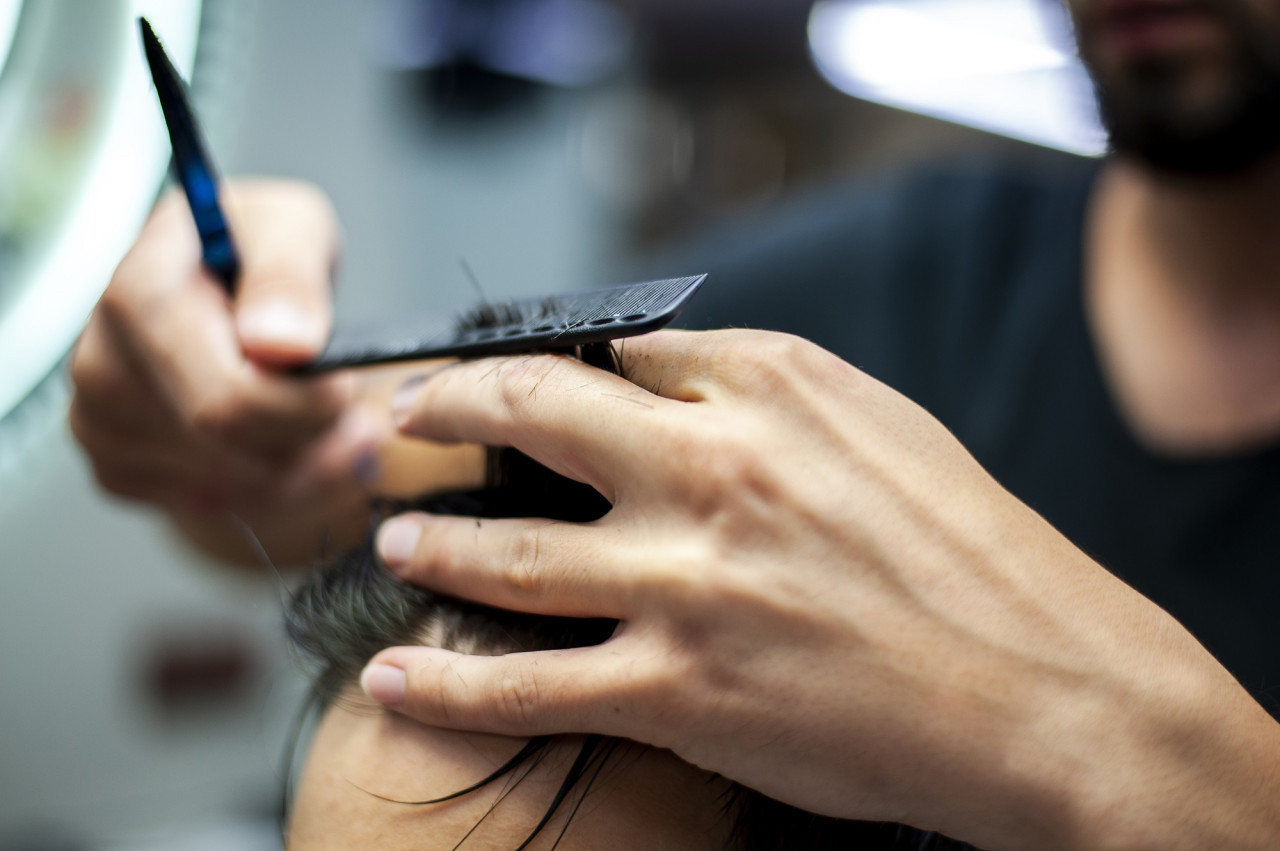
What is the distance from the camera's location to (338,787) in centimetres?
51

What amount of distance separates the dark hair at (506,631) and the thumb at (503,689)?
0.04m

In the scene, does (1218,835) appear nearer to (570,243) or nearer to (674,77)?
(570,243)

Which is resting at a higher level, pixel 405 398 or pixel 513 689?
pixel 405 398

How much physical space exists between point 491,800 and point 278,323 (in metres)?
→ 0.40

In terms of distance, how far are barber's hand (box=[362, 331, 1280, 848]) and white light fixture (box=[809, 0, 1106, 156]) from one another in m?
3.20

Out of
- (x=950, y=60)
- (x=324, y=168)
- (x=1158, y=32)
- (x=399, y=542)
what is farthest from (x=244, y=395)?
(x=950, y=60)

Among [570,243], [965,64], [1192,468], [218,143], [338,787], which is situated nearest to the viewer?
[338,787]

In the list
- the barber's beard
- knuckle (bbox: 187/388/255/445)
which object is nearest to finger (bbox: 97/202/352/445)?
knuckle (bbox: 187/388/255/445)

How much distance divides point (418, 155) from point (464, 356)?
204 cm

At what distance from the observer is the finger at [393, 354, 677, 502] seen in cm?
42

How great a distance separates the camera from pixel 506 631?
0.52 meters

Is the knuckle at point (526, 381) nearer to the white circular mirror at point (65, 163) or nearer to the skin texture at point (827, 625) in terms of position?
the skin texture at point (827, 625)

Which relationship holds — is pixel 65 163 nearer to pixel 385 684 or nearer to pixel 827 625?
pixel 385 684

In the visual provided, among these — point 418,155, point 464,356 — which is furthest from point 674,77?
point 464,356
